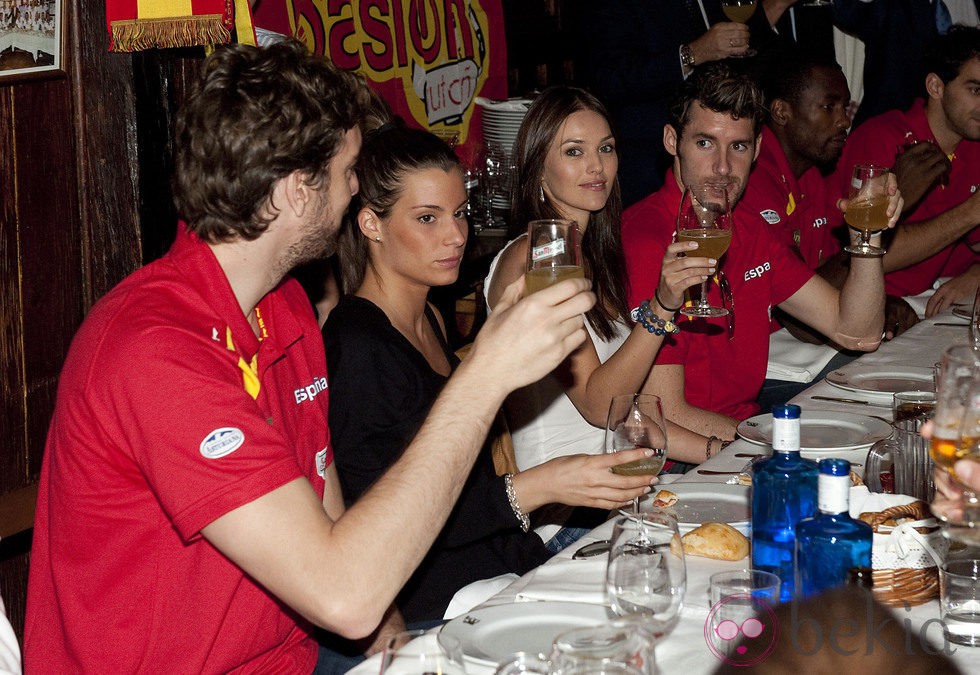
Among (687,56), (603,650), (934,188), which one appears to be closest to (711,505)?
(603,650)

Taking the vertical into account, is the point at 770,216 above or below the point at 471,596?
above

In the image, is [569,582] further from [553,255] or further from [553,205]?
[553,205]

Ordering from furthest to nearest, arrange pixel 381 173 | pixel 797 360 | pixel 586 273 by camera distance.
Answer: pixel 797 360 < pixel 586 273 < pixel 381 173

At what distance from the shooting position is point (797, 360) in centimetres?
367

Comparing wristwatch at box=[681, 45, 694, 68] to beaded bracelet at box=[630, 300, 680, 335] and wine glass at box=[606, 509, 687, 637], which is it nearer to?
beaded bracelet at box=[630, 300, 680, 335]

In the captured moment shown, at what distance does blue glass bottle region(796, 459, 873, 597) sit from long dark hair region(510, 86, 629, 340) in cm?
153

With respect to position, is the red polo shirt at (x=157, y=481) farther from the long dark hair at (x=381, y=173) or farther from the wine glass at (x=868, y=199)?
the wine glass at (x=868, y=199)

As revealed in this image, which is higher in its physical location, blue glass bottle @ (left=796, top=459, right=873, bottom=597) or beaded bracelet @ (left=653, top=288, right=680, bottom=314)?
beaded bracelet @ (left=653, top=288, right=680, bottom=314)

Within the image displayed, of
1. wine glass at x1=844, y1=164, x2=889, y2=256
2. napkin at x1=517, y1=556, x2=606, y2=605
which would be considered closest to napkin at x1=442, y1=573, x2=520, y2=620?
napkin at x1=517, y1=556, x2=606, y2=605

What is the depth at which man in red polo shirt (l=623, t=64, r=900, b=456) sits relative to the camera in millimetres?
3146

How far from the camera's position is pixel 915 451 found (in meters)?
1.95

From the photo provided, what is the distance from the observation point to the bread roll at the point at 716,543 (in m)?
1.76

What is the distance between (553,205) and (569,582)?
5.15 feet

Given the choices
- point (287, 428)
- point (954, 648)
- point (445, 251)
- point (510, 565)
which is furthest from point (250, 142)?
point (954, 648)
